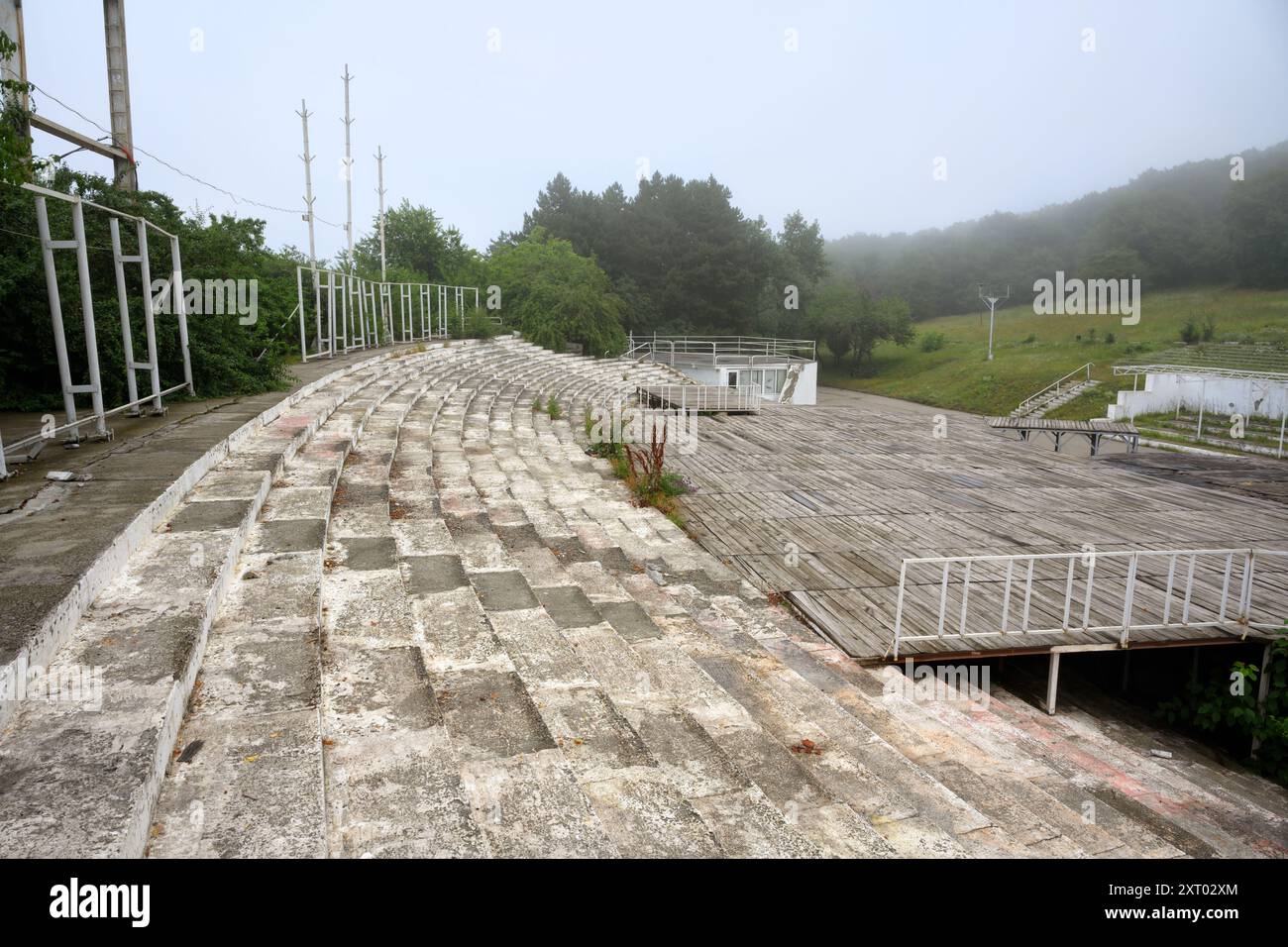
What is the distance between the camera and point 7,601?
3400 millimetres

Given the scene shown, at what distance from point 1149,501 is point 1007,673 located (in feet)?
19.4

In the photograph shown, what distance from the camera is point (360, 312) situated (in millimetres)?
18953

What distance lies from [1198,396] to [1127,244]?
39.9 m

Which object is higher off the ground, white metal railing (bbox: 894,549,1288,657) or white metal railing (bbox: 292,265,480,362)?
white metal railing (bbox: 292,265,480,362)

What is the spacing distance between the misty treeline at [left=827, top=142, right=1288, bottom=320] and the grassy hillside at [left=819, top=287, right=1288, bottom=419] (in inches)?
114

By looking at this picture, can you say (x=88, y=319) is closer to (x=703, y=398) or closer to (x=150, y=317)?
(x=150, y=317)

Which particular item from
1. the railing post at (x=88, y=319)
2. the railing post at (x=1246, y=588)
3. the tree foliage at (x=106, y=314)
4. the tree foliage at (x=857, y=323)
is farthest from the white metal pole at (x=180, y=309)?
the tree foliage at (x=857, y=323)

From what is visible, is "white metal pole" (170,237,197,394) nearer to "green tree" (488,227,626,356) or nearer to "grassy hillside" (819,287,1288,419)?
"green tree" (488,227,626,356)

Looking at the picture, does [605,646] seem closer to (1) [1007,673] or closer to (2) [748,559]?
(2) [748,559]

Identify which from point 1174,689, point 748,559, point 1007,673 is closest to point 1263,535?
point 1174,689

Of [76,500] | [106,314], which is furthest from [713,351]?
[76,500]

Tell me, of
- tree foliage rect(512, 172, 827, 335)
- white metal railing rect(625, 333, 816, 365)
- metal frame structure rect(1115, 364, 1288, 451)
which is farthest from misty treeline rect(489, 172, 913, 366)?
metal frame structure rect(1115, 364, 1288, 451)

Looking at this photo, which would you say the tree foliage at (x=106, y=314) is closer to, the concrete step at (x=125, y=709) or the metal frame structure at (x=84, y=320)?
the metal frame structure at (x=84, y=320)

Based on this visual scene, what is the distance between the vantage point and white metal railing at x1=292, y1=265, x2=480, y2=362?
54.4ft
